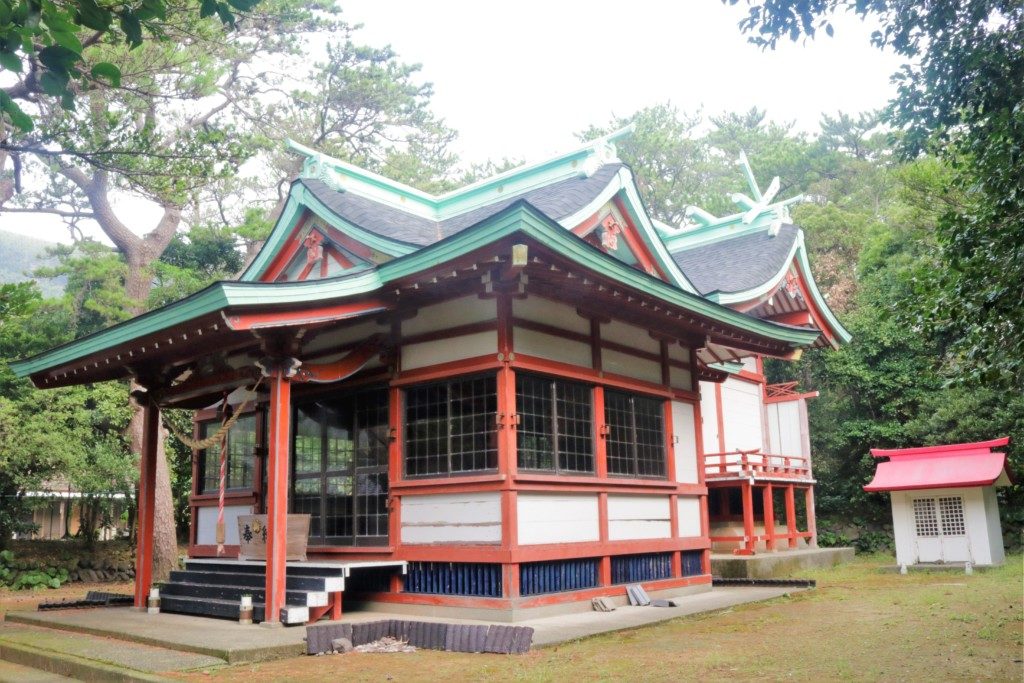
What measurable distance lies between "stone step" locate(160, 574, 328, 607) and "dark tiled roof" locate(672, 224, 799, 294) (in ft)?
34.2

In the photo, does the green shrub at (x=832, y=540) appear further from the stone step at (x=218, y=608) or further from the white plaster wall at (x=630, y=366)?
the stone step at (x=218, y=608)

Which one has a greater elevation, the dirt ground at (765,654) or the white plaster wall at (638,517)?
the white plaster wall at (638,517)

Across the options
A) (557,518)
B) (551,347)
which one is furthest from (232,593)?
(551,347)

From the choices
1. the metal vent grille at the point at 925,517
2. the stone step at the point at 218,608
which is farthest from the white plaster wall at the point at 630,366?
the metal vent grille at the point at 925,517

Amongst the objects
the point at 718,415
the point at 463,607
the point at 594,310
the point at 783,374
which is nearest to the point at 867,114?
the point at 783,374

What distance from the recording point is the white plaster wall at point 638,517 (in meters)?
11.2

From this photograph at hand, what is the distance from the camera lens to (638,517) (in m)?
11.7

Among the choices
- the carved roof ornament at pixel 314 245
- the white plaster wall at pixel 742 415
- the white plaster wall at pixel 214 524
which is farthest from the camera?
the white plaster wall at pixel 742 415

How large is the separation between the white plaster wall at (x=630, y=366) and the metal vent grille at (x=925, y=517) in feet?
30.8

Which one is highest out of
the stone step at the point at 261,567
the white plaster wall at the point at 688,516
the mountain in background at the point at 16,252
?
the mountain in background at the point at 16,252

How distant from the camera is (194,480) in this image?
587 inches

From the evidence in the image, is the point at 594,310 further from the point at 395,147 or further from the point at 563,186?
the point at 395,147

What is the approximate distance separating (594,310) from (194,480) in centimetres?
814

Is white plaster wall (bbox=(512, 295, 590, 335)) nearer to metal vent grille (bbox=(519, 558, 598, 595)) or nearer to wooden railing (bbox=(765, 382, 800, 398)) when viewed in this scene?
metal vent grille (bbox=(519, 558, 598, 595))
